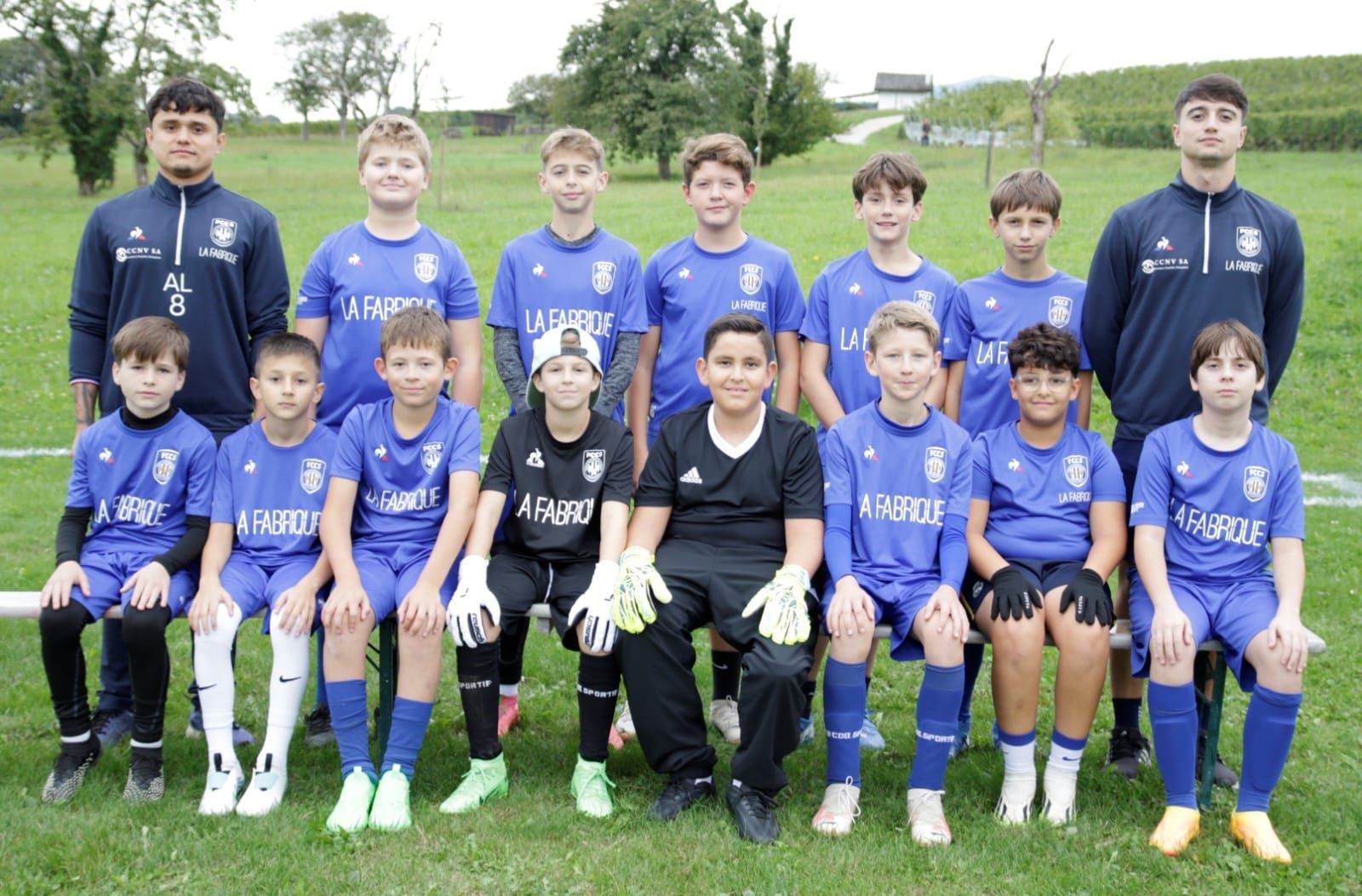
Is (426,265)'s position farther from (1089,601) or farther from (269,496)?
(1089,601)

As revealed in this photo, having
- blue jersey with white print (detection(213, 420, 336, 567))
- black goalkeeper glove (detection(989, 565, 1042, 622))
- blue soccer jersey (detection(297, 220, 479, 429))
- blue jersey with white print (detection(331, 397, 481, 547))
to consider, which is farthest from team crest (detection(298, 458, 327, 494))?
black goalkeeper glove (detection(989, 565, 1042, 622))

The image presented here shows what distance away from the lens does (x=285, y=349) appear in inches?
165

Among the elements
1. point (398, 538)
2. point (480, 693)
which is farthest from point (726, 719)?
point (398, 538)

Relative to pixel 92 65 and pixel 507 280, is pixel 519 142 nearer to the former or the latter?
pixel 92 65

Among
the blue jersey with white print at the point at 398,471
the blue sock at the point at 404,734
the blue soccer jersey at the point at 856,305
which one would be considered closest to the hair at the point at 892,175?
the blue soccer jersey at the point at 856,305

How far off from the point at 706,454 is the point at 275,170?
36455 millimetres

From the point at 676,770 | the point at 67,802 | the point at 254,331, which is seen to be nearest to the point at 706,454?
the point at 676,770

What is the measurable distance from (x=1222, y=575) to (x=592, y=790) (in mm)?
2302

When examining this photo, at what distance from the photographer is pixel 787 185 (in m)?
29.7

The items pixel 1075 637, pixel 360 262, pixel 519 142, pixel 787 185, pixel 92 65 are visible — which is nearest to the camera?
pixel 1075 637

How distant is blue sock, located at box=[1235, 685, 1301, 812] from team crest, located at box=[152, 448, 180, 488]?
12.5ft

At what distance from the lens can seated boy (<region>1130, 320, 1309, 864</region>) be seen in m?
3.71

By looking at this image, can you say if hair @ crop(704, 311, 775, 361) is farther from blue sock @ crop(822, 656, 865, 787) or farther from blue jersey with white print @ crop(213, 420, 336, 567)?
blue jersey with white print @ crop(213, 420, 336, 567)

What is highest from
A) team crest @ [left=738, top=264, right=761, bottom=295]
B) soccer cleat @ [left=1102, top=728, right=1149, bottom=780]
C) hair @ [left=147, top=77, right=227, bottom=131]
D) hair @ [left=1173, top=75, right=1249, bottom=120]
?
hair @ [left=1173, top=75, right=1249, bottom=120]
